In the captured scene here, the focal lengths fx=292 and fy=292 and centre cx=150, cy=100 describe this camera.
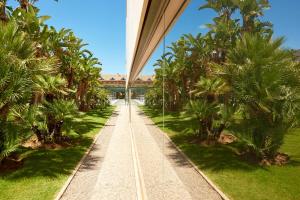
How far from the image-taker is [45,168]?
10367 mm

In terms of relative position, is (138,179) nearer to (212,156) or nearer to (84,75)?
(212,156)

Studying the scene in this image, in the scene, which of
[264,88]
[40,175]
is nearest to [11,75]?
[40,175]

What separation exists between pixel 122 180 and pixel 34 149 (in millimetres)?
6650

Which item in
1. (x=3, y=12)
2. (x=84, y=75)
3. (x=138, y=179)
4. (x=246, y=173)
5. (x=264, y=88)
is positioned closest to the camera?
(x=138, y=179)

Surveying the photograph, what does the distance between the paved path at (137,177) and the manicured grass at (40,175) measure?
1.59ft

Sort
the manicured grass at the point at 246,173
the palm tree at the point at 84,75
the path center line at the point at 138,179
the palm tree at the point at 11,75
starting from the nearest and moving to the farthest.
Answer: the path center line at the point at 138,179
the manicured grass at the point at 246,173
the palm tree at the point at 11,75
the palm tree at the point at 84,75

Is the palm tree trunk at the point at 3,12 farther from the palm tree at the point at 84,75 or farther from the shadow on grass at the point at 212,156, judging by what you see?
the palm tree at the point at 84,75

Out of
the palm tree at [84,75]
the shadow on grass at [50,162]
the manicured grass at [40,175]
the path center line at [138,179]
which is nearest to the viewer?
the path center line at [138,179]

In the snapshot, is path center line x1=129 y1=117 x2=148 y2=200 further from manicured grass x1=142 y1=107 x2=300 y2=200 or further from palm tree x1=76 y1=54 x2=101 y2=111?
palm tree x1=76 y1=54 x2=101 y2=111

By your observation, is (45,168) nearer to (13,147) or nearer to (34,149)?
(13,147)

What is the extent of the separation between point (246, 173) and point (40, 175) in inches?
267

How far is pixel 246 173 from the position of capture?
9719 mm

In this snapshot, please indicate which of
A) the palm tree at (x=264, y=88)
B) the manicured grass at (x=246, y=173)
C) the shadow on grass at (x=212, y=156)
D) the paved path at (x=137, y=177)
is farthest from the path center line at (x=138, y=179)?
the palm tree at (x=264, y=88)

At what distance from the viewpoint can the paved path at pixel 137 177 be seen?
7.64 meters
